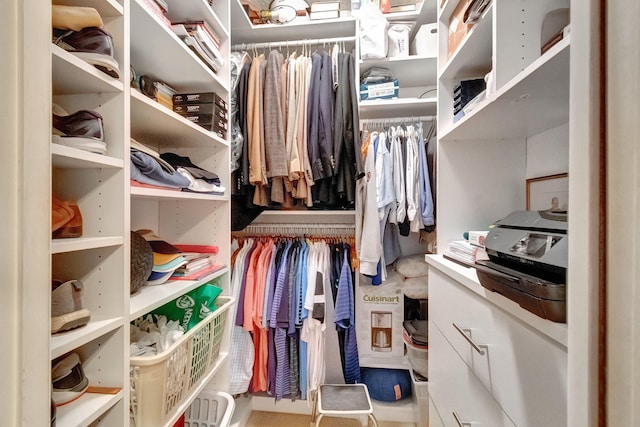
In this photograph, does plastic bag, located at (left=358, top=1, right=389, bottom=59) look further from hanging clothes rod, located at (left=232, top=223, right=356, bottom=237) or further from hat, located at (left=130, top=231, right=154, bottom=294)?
hat, located at (left=130, top=231, right=154, bottom=294)

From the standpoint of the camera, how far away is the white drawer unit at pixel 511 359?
1.58ft

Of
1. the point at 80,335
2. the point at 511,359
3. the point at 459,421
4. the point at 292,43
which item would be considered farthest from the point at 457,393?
the point at 292,43

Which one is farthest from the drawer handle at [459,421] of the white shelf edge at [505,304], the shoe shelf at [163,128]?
the shoe shelf at [163,128]

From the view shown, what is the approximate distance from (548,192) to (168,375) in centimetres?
134

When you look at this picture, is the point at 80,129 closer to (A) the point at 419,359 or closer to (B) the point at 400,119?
(B) the point at 400,119

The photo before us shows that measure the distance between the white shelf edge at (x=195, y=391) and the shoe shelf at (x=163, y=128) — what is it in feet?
2.79

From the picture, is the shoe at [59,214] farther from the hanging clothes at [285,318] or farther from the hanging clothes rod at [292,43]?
the hanging clothes rod at [292,43]

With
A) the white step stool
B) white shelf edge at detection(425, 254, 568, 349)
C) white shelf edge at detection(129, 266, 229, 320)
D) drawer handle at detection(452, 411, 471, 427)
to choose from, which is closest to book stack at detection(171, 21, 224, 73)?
white shelf edge at detection(129, 266, 229, 320)

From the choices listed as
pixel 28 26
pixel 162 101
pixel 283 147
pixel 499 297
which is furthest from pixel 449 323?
pixel 162 101

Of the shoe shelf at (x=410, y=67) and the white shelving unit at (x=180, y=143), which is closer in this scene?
the white shelving unit at (x=180, y=143)

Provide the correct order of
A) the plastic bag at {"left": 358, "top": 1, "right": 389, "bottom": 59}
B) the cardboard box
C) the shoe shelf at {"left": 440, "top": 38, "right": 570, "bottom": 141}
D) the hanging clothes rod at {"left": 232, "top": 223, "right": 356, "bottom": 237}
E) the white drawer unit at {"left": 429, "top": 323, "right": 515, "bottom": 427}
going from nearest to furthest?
the shoe shelf at {"left": 440, "top": 38, "right": 570, "bottom": 141}, the white drawer unit at {"left": 429, "top": 323, "right": 515, "bottom": 427}, the cardboard box, the plastic bag at {"left": 358, "top": 1, "right": 389, "bottom": 59}, the hanging clothes rod at {"left": 232, "top": 223, "right": 356, "bottom": 237}

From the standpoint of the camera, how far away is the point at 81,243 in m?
0.58

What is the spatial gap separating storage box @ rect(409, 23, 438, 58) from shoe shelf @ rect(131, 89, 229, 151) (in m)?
1.22

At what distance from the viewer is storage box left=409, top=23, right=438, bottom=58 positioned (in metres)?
1.57
